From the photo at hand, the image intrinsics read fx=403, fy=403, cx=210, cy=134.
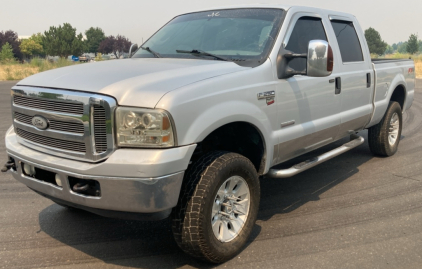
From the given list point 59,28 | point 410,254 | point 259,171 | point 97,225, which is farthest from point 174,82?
A: point 59,28

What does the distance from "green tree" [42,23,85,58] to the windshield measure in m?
61.3

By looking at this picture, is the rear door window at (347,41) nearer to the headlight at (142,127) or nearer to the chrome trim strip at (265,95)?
the chrome trim strip at (265,95)

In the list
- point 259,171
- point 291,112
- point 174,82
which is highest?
point 174,82

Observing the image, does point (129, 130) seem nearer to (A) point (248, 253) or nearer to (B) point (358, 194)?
(A) point (248, 253)

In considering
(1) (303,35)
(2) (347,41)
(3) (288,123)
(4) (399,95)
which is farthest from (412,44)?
(3) (288,123)

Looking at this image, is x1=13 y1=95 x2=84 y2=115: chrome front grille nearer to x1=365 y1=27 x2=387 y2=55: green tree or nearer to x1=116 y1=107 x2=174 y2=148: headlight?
x1=116 y1=107 x2=174 y2=148: headlight

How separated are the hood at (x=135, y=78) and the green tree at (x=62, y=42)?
6227 cm

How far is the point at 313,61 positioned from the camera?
3451mm

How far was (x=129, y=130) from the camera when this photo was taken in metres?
2.62

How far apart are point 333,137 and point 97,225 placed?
109 inches

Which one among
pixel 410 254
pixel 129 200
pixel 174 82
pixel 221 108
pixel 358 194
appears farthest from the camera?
pixel 358 194

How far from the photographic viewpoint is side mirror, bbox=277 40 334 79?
11.3ft

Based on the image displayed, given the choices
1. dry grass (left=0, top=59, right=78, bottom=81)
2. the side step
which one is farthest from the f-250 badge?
dry grass (left=0, top=59, right=78, bottom=81)

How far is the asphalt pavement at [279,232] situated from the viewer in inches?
124
